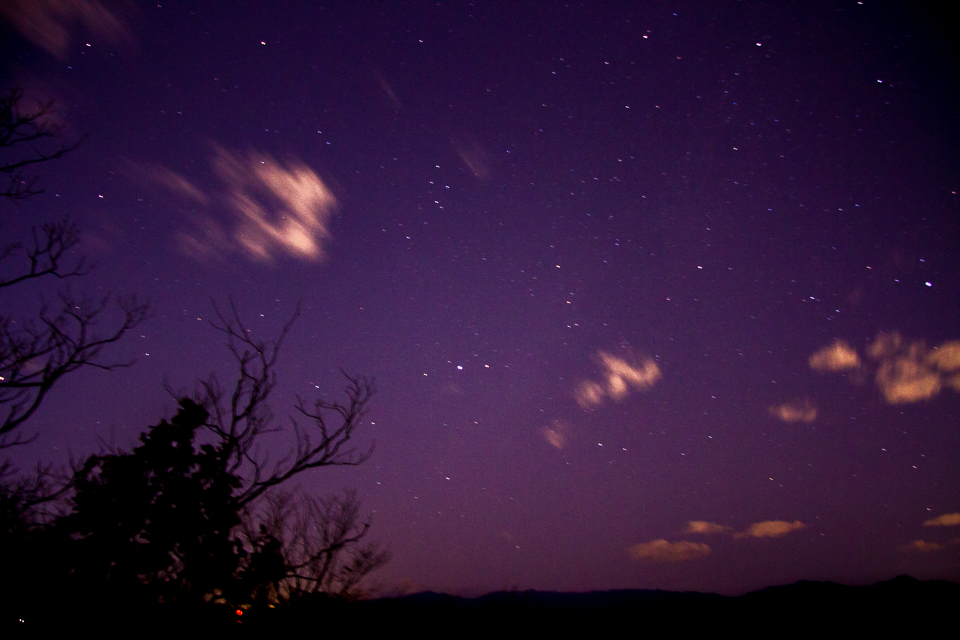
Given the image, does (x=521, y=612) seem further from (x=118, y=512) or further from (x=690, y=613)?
(x=690, y=613)

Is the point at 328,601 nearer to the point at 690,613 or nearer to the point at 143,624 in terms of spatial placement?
the point at 143,624

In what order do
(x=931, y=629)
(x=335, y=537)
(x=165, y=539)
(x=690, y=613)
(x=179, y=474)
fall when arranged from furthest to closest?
1. (x=931, y=629)
2. (x=690, y=613)
3. (x=335, y=537)
4. (x=179, y=474)
5. (x=165, y=539)

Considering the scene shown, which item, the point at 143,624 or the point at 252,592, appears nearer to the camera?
the point at 143,624

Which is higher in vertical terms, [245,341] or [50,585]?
[245,341]

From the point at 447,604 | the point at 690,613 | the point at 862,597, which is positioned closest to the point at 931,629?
the point at 862,597

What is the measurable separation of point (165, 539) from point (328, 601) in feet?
15.7

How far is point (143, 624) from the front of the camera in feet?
32.9

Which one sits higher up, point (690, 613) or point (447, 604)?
point (447, 604)

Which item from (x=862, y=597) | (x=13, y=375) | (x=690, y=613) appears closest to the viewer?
(x=13, y=375)

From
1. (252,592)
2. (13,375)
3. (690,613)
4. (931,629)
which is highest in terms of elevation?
(13,375)

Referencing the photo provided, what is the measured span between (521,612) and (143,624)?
1023 cm

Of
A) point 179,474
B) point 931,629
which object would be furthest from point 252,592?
point 931,629

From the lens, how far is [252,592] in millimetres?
11398

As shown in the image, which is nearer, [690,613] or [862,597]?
[690,613]
